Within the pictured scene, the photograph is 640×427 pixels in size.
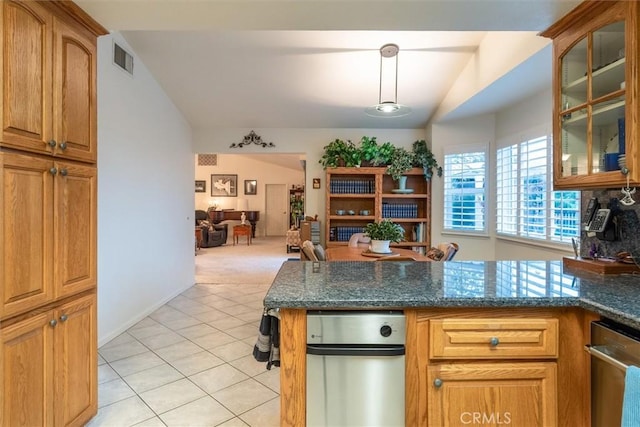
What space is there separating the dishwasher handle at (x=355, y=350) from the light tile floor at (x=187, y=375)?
0.97 m

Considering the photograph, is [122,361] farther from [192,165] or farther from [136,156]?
[192,165]

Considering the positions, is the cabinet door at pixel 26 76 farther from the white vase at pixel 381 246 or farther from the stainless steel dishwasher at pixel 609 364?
the white vase at pixel 381 246

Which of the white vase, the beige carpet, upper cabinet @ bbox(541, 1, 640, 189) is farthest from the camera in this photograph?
the beige carpet

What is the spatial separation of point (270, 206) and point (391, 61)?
8.88 m

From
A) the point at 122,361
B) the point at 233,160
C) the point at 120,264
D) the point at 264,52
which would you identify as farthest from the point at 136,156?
the point at 233,160

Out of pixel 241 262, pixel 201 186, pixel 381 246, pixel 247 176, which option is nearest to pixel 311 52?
pixel 381 246

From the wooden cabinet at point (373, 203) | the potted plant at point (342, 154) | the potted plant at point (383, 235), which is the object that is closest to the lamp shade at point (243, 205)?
the wooden cabinet at point (373, 203)

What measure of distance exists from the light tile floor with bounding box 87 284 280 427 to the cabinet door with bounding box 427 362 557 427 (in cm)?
108

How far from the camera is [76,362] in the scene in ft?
5.60

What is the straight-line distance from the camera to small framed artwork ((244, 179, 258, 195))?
11.9 meters

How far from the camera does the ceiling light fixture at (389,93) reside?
3196 mm

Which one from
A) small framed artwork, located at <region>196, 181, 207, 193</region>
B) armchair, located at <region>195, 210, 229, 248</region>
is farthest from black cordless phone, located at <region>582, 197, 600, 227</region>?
small framed artwork, located at <region>196, 181, 207, 193</region>

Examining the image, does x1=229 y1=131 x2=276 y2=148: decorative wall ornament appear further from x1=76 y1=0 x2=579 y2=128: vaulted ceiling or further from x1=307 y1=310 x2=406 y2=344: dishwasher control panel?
x1=307 y1=310 x2=406 y2=344: dishwasher control panel

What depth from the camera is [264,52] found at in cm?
358
